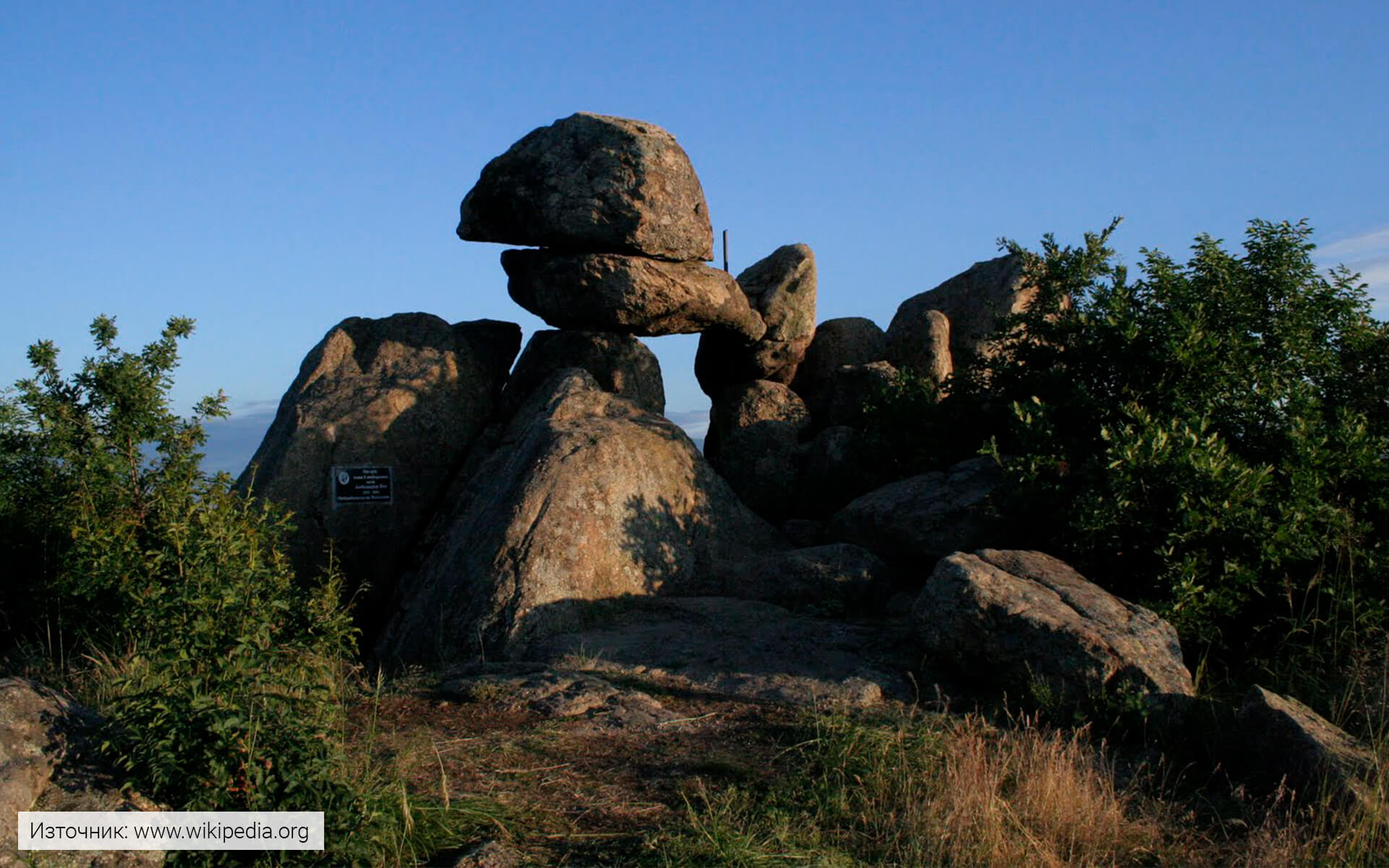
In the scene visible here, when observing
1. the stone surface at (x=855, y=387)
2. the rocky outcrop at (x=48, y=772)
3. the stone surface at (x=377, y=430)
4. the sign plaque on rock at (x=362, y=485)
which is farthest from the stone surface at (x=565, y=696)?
the stone surface at (x=855, y=387)

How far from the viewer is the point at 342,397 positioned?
13641 mm

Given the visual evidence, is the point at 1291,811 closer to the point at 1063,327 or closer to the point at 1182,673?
the point at 1182,673

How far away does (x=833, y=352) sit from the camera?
16.3m

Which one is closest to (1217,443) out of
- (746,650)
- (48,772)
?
(746,650)

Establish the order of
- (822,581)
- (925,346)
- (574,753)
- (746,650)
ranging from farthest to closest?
1. (925,346)
2. (822,581)
3. (746,650)
4. (574,753)

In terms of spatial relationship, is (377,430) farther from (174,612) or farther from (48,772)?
(48,772)

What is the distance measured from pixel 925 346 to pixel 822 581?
5761 mm

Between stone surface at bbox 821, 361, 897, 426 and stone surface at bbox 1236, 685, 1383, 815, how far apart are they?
774 centimetres

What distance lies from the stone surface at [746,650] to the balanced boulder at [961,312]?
19.9 ft

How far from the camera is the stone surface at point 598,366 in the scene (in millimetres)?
13898

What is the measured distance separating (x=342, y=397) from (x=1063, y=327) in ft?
27.1

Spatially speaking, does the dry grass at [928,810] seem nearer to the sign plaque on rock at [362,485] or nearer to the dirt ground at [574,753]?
the dirt ground at [574,753]

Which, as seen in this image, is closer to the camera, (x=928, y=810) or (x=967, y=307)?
(x=928, y=810)

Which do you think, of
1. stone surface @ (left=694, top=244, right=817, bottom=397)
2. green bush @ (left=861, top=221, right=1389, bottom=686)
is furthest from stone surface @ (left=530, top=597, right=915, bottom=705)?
stone surface @ (left=694, top=244, right=817, bottom=397)
